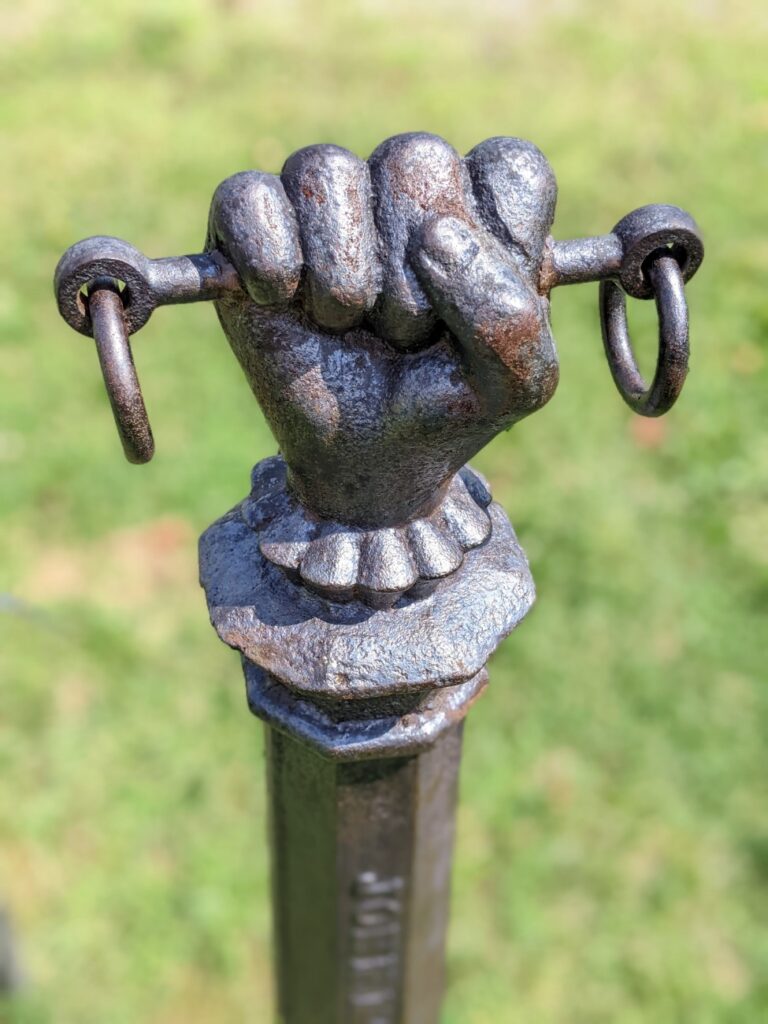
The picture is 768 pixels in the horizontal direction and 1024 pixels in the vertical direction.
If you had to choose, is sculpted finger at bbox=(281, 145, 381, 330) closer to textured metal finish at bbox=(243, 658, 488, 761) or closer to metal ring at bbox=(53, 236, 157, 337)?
metal ring at bbox=(53, 236, 157, 337)

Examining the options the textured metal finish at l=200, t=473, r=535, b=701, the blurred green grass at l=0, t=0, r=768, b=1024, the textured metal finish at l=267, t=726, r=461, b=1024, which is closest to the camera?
the textured metal finish at l=200, t=473, r=535, b=701

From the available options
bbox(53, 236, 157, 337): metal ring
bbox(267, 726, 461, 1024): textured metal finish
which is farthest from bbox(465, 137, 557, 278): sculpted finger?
bbox(267, 726, 461, 1024): textured metal finish

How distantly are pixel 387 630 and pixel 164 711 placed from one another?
1.77 m

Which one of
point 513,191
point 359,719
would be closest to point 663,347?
point 513,191

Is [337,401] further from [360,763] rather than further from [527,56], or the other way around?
[527,56]

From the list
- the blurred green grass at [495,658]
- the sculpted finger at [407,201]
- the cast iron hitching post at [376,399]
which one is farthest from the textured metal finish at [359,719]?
the blurred green grass at [495,658]

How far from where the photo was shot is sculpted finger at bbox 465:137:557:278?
0.72 metres

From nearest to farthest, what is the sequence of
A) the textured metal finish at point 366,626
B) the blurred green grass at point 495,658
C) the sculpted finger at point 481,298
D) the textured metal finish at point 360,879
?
the sculpted finger at point 481,298 → the textured metal finish at point 366,626 → the textured metal finish at point 360,879 → the blurred green grass at point 495,658

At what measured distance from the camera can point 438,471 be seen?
823 mm

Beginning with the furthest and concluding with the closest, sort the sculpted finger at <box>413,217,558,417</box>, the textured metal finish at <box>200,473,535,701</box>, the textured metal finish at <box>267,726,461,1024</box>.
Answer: the textured metal finish at <box>267,726,461,1024</box> → the textured metal finish at <box>200,473,535,701</box> → the sculpted finger at <box>413,217,558,417</box>

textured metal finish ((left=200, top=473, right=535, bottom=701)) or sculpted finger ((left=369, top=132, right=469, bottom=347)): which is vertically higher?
sculpted finger ((left=369, top=132, right=469, bottom=347))

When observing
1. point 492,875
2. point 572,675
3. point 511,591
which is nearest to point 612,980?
point 492,875

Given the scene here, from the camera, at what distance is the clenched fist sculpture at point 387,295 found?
27.1 inches

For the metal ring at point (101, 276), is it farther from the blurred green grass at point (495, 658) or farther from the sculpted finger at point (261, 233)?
the blurred green grass at point (495, 658)
